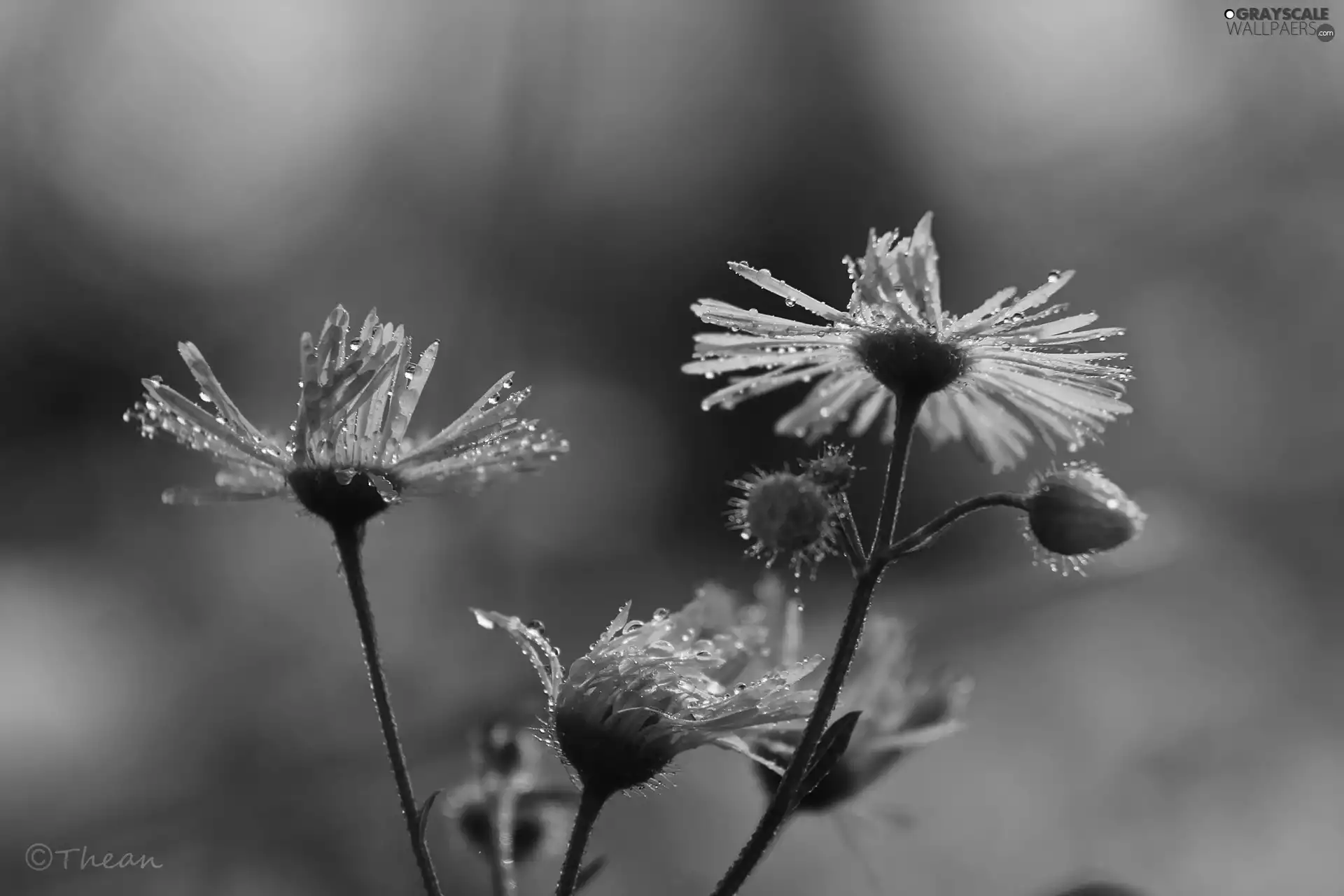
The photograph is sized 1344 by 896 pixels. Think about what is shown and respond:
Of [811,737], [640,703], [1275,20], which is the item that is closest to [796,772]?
[811,737]

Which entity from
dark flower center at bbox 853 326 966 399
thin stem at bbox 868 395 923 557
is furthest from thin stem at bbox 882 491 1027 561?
dark flower center at bbox 853 326 966 399

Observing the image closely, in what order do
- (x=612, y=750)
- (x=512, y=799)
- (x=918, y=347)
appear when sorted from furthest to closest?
(x=512, y=799) → (x=918, y=347) → (x=612, y=750)

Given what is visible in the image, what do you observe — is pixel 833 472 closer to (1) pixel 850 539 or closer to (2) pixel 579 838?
(1) pixel 850 539

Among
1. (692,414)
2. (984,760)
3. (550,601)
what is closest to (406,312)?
(550,601)

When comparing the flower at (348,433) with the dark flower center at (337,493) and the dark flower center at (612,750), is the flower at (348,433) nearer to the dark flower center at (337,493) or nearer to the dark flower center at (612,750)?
the dark flower center at (337,493)

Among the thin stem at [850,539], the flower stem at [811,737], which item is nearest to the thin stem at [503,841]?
the flower stem at [811,737]

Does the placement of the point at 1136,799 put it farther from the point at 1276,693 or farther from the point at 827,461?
the point at 827,461
